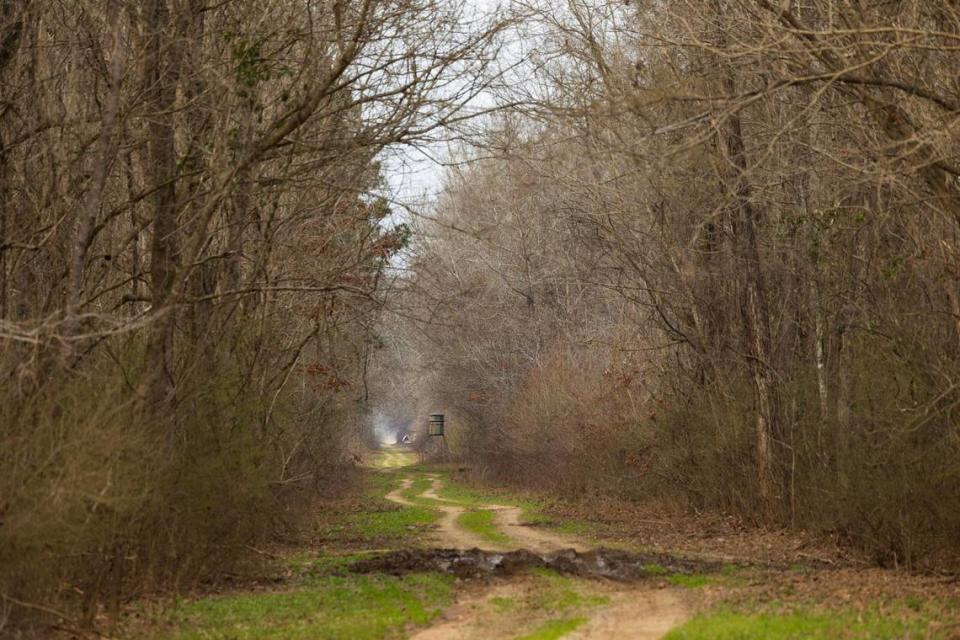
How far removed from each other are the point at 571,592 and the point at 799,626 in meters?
3.82

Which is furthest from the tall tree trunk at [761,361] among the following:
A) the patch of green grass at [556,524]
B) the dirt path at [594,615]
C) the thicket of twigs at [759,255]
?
the dirt path at [594,615]

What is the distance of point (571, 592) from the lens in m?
14.2

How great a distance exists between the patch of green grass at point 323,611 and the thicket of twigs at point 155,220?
954 millimetres

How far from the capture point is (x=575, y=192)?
24.7 meters

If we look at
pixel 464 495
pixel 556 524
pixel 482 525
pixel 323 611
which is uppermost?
pixel 323 611

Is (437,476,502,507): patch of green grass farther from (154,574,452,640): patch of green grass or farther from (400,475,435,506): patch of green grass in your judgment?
(154,574,452,640): patch of green grass

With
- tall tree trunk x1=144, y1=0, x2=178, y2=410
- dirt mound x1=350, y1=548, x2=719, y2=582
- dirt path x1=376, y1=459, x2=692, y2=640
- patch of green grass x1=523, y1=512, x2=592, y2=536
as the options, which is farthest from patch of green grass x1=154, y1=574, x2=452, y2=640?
patch of green grass x1=523, y1=512, x2=592, y2=536

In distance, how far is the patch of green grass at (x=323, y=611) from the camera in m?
11.4

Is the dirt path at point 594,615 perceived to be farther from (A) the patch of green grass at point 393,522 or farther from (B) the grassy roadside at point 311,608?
(A) the patch of green grass at point 393,522

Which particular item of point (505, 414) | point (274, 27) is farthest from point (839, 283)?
point (505, 414)

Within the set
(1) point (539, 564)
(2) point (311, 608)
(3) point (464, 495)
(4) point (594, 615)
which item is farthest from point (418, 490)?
(4) point (594, 615)

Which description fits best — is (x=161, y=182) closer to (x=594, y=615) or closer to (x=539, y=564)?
(x=594, y=615)

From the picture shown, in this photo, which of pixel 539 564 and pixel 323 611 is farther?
pixel 539 564

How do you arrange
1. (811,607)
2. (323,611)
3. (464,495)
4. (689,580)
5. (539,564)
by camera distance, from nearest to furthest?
(811,607)
(323,611)
(689,580)
(539,564)
(464,495)
